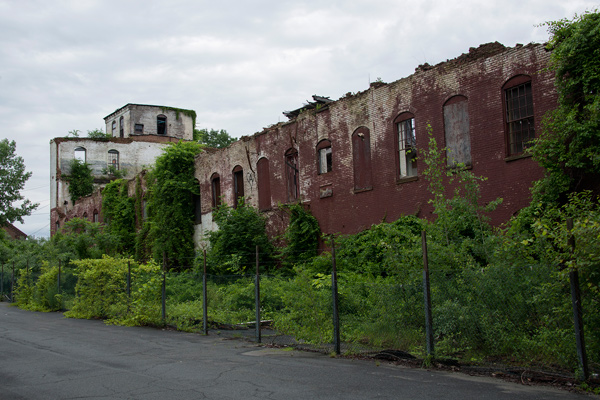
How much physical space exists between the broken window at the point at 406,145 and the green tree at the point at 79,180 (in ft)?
116

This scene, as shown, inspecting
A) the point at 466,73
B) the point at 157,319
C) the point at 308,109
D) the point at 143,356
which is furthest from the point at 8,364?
the point at 308,109

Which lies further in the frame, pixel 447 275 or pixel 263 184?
pixel 263 184

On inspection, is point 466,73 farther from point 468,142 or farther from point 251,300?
point 251,300

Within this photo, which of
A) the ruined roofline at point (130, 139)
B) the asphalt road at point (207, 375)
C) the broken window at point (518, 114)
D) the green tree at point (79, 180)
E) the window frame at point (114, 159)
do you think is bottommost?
the asphalt road at point (207, 375)

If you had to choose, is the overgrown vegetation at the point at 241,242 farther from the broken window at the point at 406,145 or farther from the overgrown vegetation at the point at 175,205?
the broken window at the point at 406,145

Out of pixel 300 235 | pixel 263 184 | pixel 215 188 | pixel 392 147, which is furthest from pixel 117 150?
pixel 392 147

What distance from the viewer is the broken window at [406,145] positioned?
19297 mm

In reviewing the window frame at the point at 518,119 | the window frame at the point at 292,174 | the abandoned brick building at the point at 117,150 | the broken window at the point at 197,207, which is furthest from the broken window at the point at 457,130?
the abandoned brick building at the point at 117,150

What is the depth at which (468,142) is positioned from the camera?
57.6 ft

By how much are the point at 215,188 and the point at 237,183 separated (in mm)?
1960

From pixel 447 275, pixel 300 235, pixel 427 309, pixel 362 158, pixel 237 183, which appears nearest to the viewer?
pixel 427 309

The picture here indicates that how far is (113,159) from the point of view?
4978 cm

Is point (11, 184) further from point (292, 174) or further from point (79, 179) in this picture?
point (292, 174)

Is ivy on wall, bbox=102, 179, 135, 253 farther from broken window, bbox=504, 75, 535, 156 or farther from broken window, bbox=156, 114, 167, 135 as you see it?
broken window, bbox=504, 75, 535, 156
